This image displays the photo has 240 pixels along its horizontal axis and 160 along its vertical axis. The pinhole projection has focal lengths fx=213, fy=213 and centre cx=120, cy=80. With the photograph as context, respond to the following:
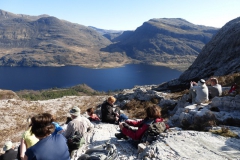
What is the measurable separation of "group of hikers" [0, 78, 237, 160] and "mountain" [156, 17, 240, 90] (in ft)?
71.1

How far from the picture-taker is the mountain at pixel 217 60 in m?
36.0

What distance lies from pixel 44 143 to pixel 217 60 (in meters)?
40.0

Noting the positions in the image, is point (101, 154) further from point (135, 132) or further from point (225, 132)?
point (225, 132)

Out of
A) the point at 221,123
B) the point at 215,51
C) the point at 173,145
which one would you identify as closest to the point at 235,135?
the point at 221,123

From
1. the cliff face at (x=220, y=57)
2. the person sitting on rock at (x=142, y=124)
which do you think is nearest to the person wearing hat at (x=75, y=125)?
the person sitting on rock at (x=142, y=124)

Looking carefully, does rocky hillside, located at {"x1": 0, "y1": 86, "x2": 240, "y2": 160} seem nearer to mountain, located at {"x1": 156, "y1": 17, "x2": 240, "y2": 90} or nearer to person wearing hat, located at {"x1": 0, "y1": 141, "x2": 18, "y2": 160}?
person wearing hat, located at {"x1": 0, "y1": 141, "x2": 18, "y2": 160}

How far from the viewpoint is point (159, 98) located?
89.8 feet

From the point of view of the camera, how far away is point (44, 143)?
5.64m

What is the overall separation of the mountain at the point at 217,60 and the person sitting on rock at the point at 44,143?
32.3 m

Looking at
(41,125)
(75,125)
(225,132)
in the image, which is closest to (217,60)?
(225,132)

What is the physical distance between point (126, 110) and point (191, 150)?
18.8m

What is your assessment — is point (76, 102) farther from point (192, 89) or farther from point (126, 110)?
point (192, 89)

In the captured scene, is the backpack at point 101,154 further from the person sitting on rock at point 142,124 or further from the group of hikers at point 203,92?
the group of hikers at point 203,92

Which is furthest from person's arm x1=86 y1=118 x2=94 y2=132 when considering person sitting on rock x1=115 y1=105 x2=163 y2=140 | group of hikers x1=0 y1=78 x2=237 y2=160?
person sitting on rock x1=115 y1=105 x2=163 y2=140
